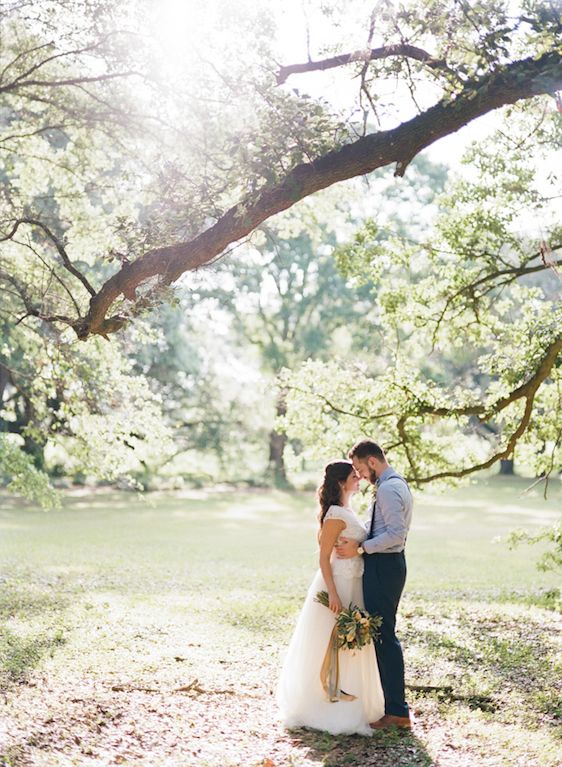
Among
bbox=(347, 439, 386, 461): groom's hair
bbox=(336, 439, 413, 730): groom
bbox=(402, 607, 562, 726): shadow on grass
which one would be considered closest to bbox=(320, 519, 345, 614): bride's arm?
bbox=(336, 439, 413, 730): groom

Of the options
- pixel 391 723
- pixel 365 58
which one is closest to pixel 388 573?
pixel 391 723

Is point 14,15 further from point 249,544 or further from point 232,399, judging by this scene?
point 232,399

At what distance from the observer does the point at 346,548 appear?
702 cm

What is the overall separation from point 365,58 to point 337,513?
164 inches

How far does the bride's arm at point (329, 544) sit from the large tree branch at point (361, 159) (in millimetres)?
2659

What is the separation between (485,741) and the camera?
6613mm

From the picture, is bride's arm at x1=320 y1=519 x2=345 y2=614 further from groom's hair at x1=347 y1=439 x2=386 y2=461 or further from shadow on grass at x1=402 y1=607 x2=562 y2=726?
shadow on grass at x1=402 y1=607 x2=562 y2=726

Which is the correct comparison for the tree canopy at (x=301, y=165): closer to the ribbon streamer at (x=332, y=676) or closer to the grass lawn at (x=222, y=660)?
the grass lawn at (x=222, y=660)

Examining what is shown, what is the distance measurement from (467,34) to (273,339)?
39.3m

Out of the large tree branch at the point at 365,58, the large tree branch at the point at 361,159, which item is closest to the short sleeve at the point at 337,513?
the large tree branch at the point at 361,159

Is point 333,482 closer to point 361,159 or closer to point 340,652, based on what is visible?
point 340,652

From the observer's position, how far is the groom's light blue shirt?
6.81 metres

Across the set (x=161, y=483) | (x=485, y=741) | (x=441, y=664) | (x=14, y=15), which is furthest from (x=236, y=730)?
(x=161, y=483)

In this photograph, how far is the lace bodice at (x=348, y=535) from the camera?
6977 millimetres
